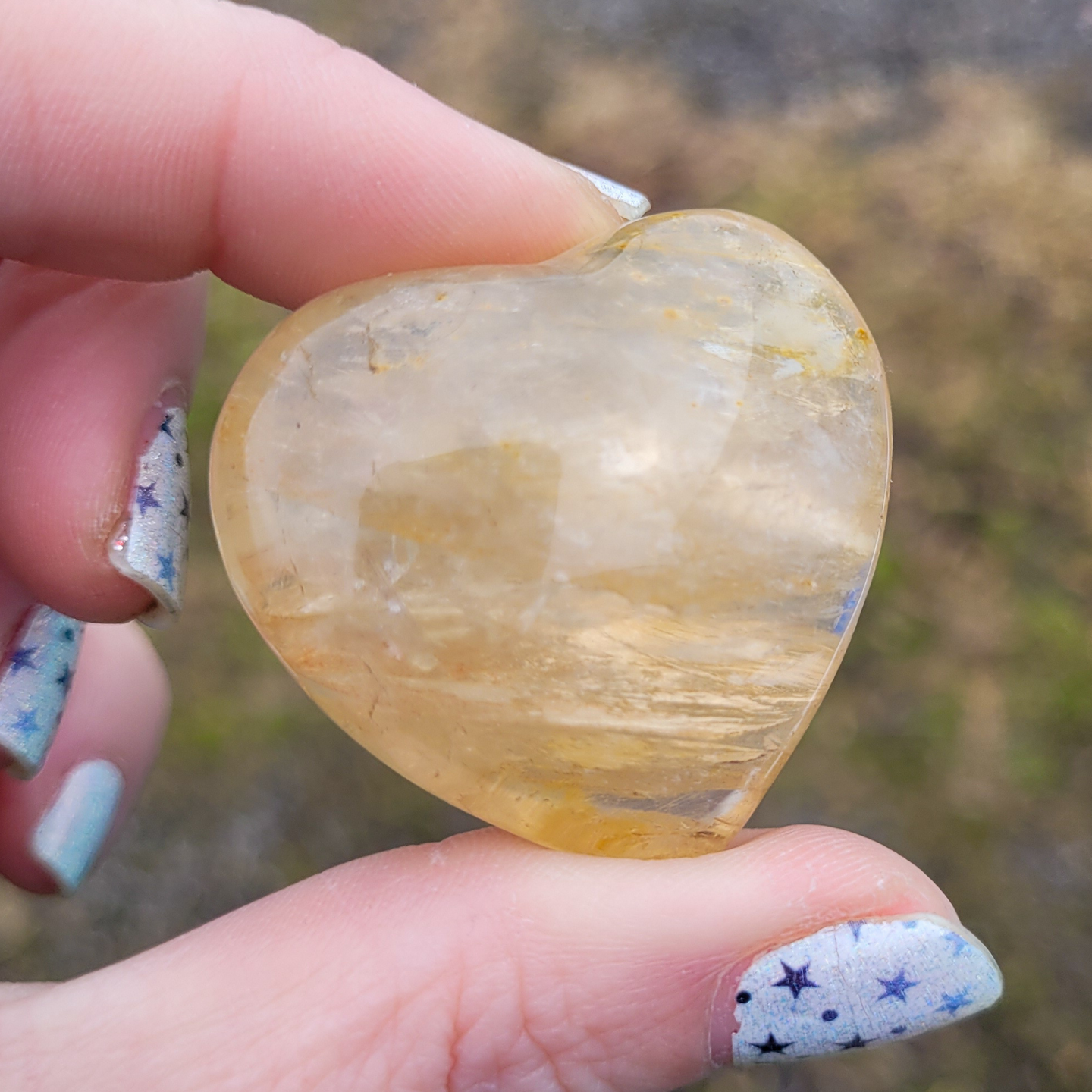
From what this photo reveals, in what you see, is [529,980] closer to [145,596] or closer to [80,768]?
[145,596]

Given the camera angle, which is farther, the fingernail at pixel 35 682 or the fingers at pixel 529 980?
the fingernail at pixel 35 682

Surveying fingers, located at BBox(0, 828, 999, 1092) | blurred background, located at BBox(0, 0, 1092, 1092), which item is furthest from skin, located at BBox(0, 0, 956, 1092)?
blurred background, located at BBox(0, 0, 1092, 1092)

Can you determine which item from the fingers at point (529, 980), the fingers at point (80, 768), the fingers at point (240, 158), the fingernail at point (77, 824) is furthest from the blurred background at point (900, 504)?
the fingers at point (240, 158)

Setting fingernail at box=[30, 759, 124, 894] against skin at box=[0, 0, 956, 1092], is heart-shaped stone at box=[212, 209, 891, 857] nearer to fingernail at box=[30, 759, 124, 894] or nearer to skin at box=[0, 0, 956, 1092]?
skin at box=[0, 0, 956, 1092]

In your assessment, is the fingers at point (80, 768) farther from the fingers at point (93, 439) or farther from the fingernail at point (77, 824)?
the fingers at point (93, 439)

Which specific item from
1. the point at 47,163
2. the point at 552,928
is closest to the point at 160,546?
the point at 47,163
